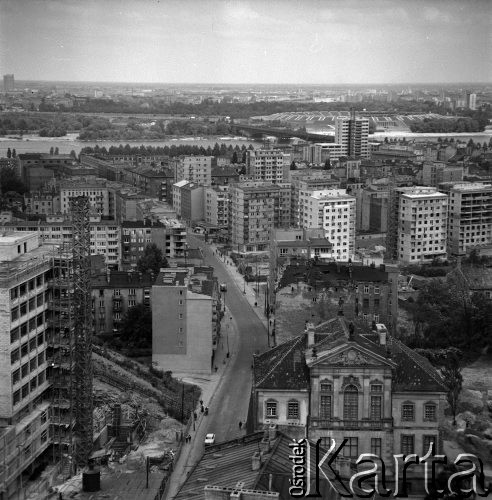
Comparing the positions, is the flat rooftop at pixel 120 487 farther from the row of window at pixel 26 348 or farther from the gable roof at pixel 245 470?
the gable roof at pixel 245 470

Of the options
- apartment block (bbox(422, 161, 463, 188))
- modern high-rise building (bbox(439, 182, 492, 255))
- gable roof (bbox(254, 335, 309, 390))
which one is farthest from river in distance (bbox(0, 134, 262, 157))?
gable roof (bbox(254, 335, 309, 390))

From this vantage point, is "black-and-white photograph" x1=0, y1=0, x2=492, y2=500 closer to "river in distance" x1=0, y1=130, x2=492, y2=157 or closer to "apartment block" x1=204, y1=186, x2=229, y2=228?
"apartment block" x1=204, y1=186, x2=229, y2=228

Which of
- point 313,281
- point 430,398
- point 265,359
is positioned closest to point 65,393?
point 265,359

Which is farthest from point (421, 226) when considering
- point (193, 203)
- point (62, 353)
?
point (62, 353)

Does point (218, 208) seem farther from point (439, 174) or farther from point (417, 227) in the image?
point (439, 174)

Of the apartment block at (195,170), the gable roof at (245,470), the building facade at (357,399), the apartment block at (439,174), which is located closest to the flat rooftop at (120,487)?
the building facade at (357,399)
